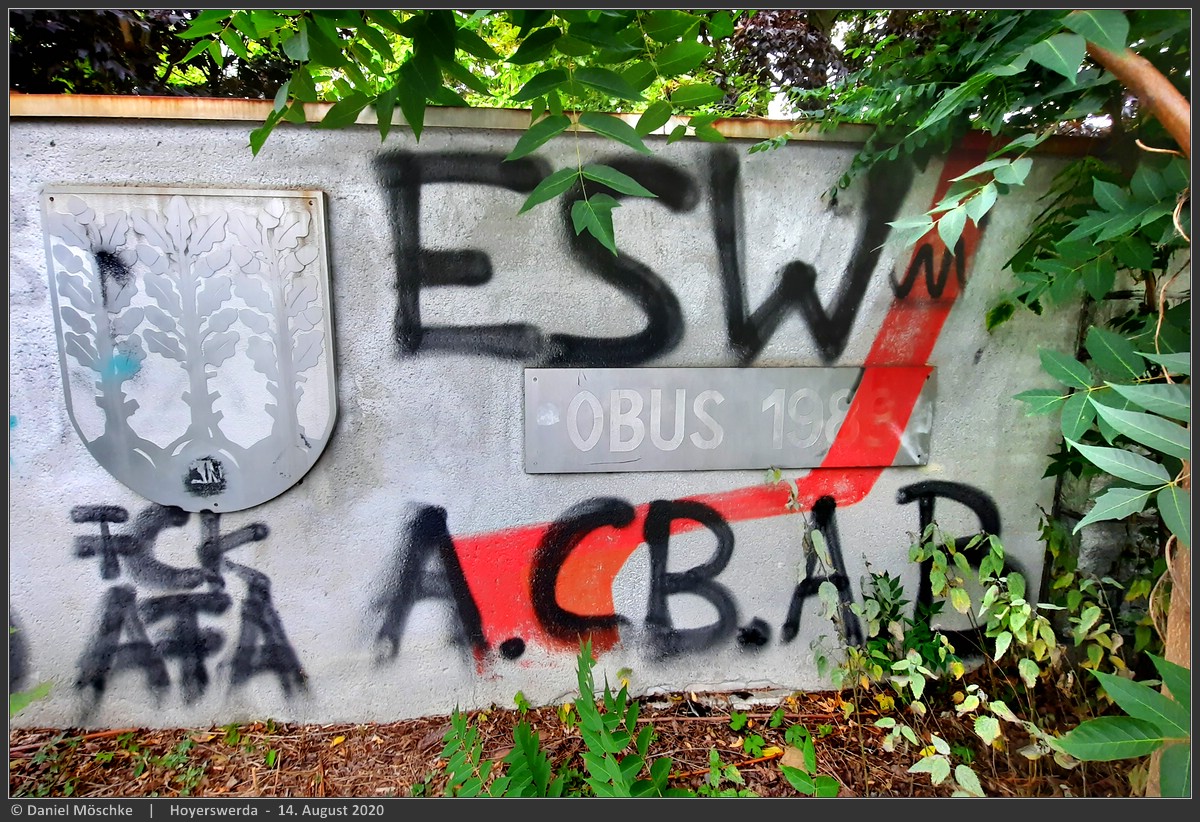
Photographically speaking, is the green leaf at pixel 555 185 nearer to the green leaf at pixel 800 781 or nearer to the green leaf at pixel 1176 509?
the green leaf at pixel 1176 509

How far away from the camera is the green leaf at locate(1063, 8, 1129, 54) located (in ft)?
3.48

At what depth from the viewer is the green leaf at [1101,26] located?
3.48 feet

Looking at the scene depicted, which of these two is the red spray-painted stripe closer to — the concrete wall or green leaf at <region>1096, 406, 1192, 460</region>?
the concrete wall

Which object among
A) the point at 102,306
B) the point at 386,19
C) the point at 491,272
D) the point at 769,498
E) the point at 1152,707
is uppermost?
the point at 386,19

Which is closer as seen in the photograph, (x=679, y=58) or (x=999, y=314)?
(x=679, y=58)

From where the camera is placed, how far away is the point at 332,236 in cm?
185

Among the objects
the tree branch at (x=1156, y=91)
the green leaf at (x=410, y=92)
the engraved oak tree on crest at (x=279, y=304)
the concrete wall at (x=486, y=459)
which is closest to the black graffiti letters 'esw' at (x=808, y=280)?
the concrete wall at (x=486, y=459)

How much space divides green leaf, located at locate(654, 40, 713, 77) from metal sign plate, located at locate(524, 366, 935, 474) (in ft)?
3.23

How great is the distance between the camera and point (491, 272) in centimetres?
191

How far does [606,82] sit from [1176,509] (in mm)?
1516

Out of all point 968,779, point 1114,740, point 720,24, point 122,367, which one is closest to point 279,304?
point 122,367

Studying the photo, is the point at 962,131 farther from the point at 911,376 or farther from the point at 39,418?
the point at 39,418

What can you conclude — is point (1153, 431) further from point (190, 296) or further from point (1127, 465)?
point (190, 296)

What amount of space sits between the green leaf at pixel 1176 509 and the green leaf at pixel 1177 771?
1.48 ft
